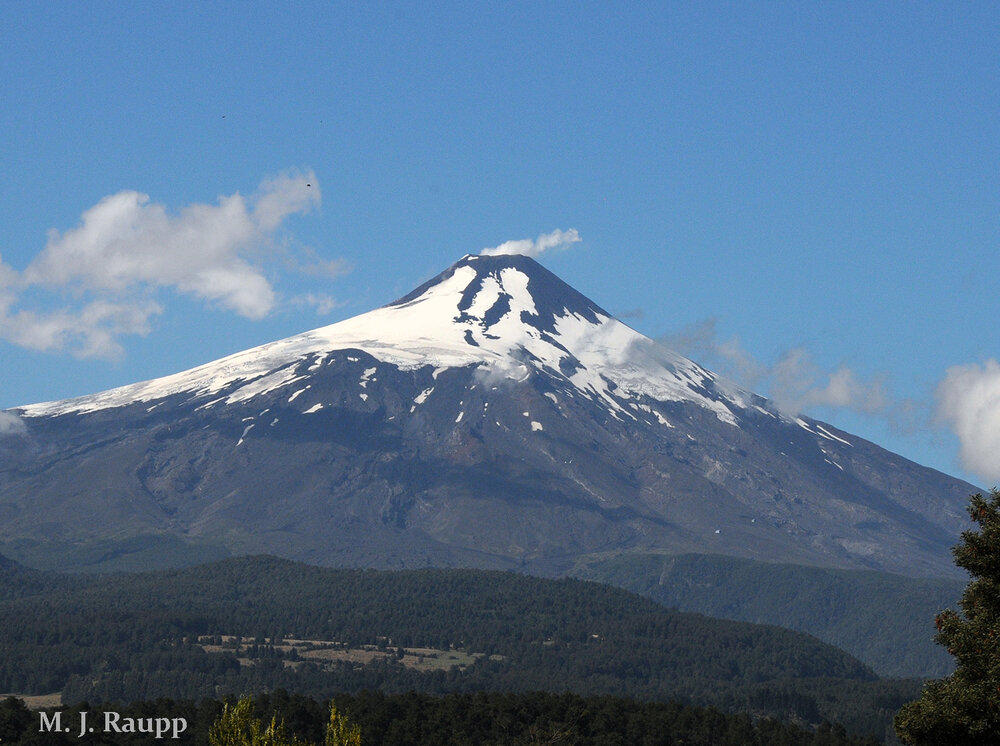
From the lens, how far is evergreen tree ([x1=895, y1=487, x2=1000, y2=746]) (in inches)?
2053

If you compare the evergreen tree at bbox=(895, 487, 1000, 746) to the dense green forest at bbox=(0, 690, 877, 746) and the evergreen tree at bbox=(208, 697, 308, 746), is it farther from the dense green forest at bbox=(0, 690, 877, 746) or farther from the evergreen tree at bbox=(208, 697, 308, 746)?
the dense green forest at bbox=(0, 690, 877, 746)

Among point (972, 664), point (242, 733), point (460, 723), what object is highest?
point (972, 664)

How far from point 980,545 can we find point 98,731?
439 ft

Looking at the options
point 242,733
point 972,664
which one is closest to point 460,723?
point 242,733

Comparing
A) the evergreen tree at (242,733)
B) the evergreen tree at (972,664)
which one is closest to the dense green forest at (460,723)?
the evergreen tree at (242,733)

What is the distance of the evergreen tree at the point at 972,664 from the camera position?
171 ft

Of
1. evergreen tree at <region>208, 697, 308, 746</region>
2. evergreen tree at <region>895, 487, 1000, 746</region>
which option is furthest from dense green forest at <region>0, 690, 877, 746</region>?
evergreen tree at <region>895, 487, 1000, 746</region>

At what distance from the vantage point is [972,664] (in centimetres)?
5366

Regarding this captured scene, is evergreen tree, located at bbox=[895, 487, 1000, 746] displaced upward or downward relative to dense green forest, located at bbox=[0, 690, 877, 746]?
upward

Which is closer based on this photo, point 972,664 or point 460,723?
point 972,664

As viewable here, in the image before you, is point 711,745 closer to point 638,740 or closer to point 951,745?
point 638,740

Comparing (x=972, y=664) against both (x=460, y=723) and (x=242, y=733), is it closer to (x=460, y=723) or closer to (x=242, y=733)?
(x=242, y=733)

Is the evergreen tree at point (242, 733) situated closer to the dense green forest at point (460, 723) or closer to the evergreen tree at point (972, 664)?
the evergreen tree at point (972, 664)

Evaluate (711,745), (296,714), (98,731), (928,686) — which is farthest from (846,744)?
(928,686)
